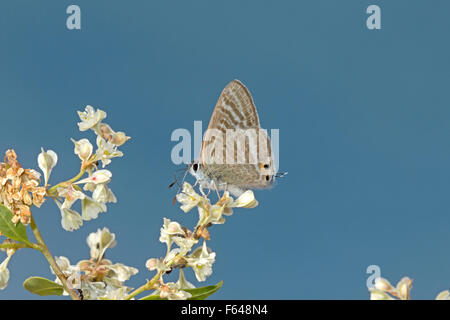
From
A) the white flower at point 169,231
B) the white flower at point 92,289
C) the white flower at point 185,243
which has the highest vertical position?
the white flower at point 169,231

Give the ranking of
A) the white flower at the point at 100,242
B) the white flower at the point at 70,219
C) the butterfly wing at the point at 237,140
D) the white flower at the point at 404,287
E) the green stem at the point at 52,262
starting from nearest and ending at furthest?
the white flower at the point at 404,287 < the green stem at the point at 52,262 < the white flower at the point at 70,219 < the white flower at the point at 100,242 < the butterfly wing at the point at 237,140

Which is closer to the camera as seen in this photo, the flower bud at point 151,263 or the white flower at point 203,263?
the white flower at point 203,263

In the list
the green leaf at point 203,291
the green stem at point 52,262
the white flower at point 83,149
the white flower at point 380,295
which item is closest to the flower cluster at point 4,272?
the green stem at point 52,262

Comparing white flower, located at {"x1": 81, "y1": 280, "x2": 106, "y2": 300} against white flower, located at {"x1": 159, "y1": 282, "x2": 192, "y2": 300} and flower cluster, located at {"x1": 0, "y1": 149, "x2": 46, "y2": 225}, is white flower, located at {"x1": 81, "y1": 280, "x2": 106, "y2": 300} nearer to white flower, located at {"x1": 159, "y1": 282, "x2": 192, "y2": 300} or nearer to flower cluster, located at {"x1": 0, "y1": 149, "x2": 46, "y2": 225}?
white flower, located at {"x1": 159, "y1": 282, "x2": 192, "y2": 300}

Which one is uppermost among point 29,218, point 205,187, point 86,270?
point 205,187

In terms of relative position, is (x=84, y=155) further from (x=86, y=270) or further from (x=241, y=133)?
(x=241, y=133)

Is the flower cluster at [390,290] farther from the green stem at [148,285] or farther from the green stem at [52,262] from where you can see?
the green stem at [52,262]

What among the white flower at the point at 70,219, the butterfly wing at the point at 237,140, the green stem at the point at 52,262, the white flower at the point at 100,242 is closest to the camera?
the green stem at the point at 52,262

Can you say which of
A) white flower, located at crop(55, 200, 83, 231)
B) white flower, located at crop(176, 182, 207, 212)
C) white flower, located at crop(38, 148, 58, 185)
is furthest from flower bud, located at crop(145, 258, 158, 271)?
white flower, located at crop(38, 148, 58, 185)
